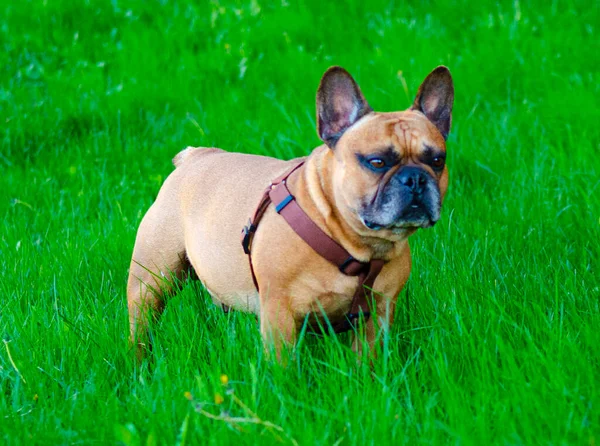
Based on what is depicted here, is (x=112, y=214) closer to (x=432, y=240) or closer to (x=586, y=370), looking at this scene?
(x=432, y=240)

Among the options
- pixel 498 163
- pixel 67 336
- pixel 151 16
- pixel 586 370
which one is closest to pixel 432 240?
pixel 498 163

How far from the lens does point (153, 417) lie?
2.65 m

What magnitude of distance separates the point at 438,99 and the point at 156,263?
4.95 ft

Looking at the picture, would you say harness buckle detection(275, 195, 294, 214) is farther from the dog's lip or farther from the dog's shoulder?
the dog's shoulder

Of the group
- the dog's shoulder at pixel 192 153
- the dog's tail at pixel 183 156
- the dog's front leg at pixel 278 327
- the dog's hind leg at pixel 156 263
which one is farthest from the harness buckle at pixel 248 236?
the dog's tail at pixel 183 156

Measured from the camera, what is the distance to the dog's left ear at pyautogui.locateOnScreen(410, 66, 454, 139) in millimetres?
3395

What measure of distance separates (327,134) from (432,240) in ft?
4.66

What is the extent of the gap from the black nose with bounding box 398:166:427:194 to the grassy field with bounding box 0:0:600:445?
0.55 metres

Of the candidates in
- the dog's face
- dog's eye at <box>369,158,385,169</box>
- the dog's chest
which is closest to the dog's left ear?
the dog's face

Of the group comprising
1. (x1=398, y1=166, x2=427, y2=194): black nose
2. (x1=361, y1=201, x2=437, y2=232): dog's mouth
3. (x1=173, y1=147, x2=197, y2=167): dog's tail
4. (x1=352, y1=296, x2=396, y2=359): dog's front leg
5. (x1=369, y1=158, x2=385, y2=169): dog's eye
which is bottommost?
(x1=352, y1=296, x2=396, y2=359): dog's front leg

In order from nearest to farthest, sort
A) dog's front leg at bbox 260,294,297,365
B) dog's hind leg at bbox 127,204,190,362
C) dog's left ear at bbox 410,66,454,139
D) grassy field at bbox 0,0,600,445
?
1. grassy field at bbox 0,0,600,445
2. dog's front leg at bbox 260,294,297,365
3. dog's left ear at bbox 410,66,454,139
4. dog's hind leg at bbox 127,204,190,362

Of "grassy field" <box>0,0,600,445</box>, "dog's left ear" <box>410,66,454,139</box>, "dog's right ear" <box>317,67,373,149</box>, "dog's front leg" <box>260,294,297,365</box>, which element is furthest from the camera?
"dog's left ear" <box>410,66,454,139</box>

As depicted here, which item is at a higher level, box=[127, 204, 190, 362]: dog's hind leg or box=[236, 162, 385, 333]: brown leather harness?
box=[236, 162, 385, 333]: brown leather harness

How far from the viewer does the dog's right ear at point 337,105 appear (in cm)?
326
